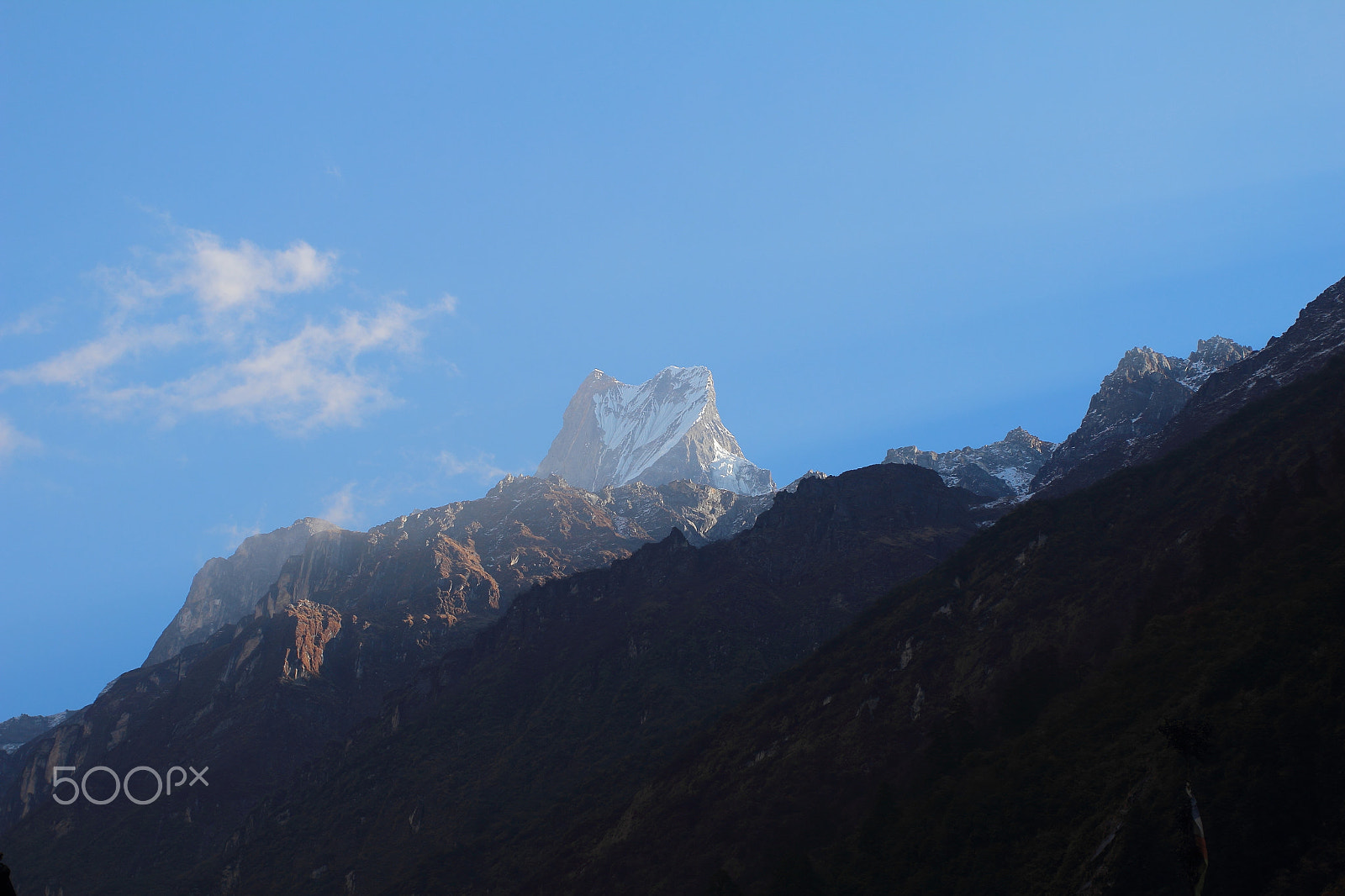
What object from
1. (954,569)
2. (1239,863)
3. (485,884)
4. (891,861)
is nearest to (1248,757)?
(1239,863)

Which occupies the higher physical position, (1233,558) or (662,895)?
(1233,558)

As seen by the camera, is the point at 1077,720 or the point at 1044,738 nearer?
the point at 1077,720

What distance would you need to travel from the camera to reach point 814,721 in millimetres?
159000

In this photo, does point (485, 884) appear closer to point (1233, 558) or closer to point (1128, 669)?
point (1128, 669)

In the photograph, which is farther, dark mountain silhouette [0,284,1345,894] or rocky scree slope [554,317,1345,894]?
dark mountain silhouette [0,284,1345,894]

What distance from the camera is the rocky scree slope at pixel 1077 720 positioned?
81.9 meters

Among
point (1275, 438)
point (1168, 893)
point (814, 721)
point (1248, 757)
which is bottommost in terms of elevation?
point (1168, 893)

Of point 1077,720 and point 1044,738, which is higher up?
point 1077,720

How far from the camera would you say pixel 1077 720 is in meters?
113

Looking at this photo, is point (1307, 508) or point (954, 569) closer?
point (1307, 508)

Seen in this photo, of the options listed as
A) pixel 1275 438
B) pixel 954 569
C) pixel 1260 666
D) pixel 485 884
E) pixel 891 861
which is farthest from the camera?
pixel 954 569

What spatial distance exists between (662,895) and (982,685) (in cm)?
5519

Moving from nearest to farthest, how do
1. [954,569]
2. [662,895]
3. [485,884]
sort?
[662,895]
[485,884]
[954,569]

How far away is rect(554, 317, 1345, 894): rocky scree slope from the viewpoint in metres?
81.9
